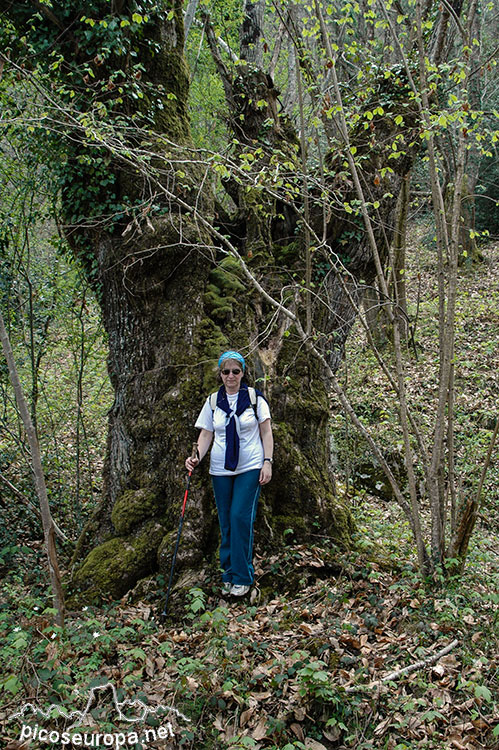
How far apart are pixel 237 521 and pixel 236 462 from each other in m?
0.49

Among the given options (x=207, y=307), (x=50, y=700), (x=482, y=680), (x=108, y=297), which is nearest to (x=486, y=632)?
(x=482, y=680)

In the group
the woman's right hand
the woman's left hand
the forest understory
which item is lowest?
the forest understory

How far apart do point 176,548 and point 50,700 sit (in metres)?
Result: 1.66

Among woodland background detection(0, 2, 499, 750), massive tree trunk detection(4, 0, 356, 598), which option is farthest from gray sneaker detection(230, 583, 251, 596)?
massive tree trunk detection(4, 0, 356, 598)

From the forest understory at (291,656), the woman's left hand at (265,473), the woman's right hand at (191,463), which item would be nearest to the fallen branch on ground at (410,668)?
the forest understory at (291,656)

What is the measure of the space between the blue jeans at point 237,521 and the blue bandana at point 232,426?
0.57ft

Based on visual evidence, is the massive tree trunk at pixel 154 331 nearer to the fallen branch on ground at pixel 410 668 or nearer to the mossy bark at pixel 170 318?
the mossy bark at pixel 170 318

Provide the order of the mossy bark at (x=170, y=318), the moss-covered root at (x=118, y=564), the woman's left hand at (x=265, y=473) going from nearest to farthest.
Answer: the woman's left hand at (x=265, y=473) < the moss-covered root at (x=118, y=564) < the mossy bark at (x=170, y=318)

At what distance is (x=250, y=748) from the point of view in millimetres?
2477

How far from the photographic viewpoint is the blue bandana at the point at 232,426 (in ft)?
13.6

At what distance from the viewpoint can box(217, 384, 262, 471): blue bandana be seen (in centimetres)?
413

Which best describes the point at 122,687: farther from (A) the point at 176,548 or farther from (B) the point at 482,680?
(B) the point at 482,680

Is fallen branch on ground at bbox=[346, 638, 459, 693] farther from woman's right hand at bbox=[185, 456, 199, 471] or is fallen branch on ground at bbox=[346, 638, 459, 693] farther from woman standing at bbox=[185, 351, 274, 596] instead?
woman's right hand at bbox=[185, 456, 199, 471]

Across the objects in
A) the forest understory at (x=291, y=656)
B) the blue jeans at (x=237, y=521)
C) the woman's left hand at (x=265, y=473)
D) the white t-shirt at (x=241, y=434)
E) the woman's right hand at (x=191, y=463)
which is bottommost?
the forest understory at (x=291, y=656)
